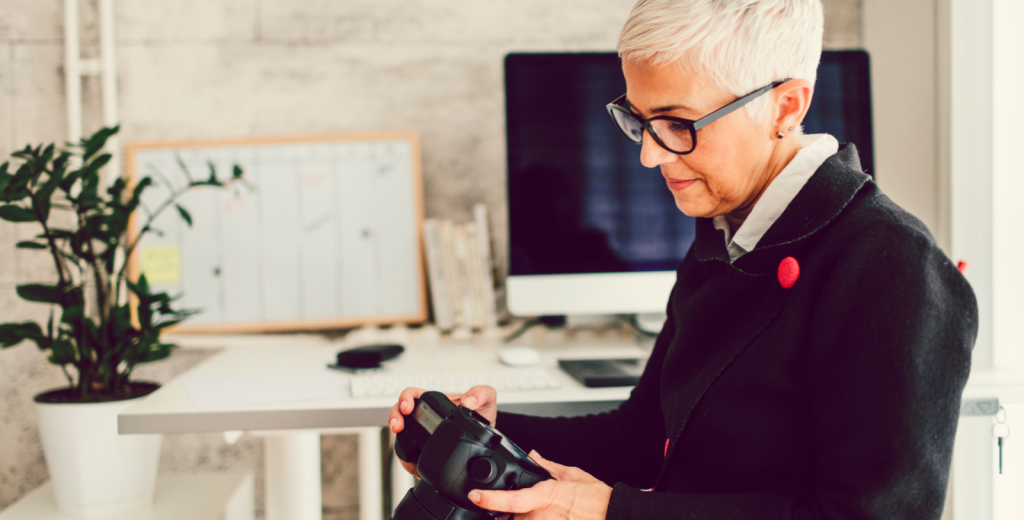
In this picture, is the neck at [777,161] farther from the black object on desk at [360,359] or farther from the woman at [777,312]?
the black object on desk at [360,359]

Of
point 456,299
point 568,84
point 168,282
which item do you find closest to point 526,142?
point 568,84

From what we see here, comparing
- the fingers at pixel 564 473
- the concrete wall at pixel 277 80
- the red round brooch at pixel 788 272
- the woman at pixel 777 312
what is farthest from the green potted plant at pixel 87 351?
the red round brooch at pixel 788 272

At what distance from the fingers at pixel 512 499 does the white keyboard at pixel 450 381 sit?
1.46ft

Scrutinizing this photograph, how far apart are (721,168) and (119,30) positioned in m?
1.67

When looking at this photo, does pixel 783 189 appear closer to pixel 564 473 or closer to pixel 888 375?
pixel 888 375

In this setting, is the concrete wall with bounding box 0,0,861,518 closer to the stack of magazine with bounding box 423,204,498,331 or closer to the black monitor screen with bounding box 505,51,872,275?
the stack of magazine with bounding box 423,204,498,331

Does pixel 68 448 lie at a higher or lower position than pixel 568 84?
lower

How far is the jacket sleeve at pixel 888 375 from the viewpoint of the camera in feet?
1.68

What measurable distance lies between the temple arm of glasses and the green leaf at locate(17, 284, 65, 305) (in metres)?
1.24

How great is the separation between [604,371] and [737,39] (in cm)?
66

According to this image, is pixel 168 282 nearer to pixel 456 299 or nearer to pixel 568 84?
pixel 456 299

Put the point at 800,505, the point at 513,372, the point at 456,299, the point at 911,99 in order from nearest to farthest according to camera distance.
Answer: the point at 800,505 → the point at 513,372 → the point at 911,99 → the point at 456,299

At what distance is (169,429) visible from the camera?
93 cm

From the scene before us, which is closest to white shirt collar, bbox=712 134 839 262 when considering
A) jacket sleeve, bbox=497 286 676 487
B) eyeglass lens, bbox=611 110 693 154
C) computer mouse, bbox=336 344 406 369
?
eyeglass lens, bbox=611 110 693 154
